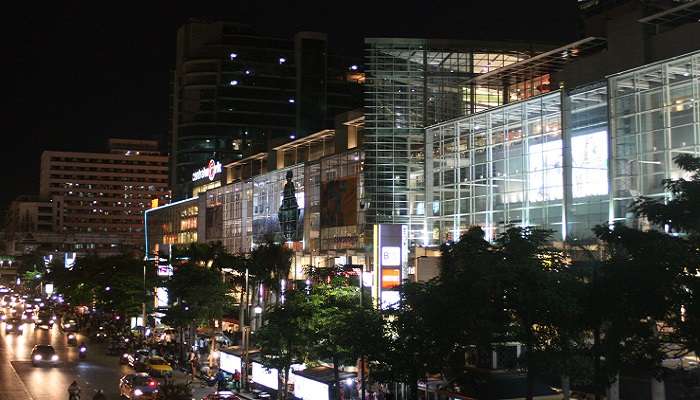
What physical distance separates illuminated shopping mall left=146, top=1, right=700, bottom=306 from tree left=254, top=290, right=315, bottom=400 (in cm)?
598

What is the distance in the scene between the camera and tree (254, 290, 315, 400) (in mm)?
37281

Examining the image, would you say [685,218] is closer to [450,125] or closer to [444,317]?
[444,317]

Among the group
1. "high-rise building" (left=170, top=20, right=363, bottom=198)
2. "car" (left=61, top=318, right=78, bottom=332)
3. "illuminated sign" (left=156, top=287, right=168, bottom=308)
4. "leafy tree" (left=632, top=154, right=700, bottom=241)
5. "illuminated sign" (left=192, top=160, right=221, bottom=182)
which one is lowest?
"car" (left=61, top=318, right=78, bottom=332)

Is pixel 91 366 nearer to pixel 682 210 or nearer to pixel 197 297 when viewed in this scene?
pixel 197 297

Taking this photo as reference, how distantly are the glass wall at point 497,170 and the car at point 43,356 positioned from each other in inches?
1185

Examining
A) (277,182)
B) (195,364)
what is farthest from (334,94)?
(195,364)

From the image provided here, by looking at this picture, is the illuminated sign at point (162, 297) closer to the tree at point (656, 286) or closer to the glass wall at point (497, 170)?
the glass wall at point (497, 170)

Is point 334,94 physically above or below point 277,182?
above

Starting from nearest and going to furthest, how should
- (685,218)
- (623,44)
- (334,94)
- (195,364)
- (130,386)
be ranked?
1. (685,218)
2. (130,386)
3. (623,44)
4. (195,364)
5. (334,94)

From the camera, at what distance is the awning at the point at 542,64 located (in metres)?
52.7

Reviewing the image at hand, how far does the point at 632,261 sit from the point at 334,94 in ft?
529

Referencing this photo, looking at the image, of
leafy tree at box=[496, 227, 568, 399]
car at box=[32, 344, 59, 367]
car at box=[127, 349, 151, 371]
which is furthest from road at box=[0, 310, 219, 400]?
leafy tree at box=[496, 227, 568, 399]

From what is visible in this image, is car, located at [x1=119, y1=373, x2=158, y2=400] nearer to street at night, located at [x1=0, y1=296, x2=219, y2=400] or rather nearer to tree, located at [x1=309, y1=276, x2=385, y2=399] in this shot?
street at night, located at [x1=0, y1=296, x2=219, y2=400]

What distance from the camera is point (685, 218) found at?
1680cm
